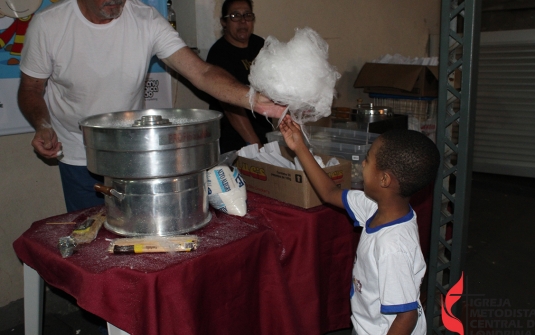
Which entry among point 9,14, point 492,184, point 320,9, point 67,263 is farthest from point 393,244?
point 492,184

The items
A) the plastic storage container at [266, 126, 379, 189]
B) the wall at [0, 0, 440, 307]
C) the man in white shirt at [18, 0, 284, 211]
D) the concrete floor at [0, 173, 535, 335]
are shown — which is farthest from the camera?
the concrete floor at [0, 173, 535, 335]

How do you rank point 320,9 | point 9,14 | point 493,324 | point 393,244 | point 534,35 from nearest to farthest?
point 393,244
point 9,14
point 493,324
point 320,9
point 534,35

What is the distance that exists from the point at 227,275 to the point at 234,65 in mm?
2024

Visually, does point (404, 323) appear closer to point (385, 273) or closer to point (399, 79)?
point (385, 273)

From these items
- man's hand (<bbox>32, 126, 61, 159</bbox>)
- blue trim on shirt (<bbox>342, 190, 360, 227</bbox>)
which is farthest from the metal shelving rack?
man's hand (<bbox>32, 126, 61, 159</bbox>)

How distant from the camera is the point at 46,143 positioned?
5.81ft

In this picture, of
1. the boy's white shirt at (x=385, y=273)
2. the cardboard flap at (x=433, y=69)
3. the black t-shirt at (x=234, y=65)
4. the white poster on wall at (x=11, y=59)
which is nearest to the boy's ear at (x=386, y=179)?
the boy's white shirt at (x=385, y=273)

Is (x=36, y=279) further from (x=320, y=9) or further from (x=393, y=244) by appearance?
(x=320, y=9)

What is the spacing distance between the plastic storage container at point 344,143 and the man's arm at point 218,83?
1.79 feet

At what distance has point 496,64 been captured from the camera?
641 centimetres

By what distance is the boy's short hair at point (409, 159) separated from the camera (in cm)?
153

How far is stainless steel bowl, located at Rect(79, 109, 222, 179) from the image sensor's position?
4.85ft

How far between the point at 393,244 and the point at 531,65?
228 inches

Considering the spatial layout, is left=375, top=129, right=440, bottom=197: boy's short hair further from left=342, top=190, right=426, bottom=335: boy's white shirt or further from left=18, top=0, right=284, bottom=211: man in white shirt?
left=18, top=0, right=284, bottom=211: man in white shirt
